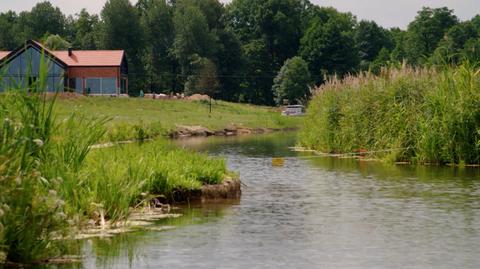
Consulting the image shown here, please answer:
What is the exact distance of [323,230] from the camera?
20062 mm

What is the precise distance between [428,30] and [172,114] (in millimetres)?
66770

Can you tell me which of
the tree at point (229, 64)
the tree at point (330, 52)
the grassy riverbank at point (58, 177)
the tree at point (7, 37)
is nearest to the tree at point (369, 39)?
the tree at point (330, 52)

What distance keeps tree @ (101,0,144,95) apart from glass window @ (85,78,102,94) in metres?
26.4

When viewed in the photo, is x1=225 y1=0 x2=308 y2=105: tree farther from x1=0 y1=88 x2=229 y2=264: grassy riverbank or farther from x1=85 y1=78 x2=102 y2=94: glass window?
x1=0 y1=88 x2=229 y2=264: grassy riverbank

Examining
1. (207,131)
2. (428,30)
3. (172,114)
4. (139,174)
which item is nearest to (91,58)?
(172,114)

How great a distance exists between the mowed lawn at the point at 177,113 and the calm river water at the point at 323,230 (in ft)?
144

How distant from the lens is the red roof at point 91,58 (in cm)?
10244

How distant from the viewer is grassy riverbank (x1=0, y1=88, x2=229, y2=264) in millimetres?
14406

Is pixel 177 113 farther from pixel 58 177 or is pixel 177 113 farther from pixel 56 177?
pixel 58 177

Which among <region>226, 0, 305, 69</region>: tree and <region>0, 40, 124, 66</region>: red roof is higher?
<region>226, 0, 305, 69</region>: tree

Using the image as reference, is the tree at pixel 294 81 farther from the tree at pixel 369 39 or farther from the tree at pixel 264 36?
the tree at pixel 369 39

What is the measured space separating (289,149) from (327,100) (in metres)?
6.27

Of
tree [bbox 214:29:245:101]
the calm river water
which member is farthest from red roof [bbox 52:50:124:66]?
the calm river water

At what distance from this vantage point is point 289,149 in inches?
1998
